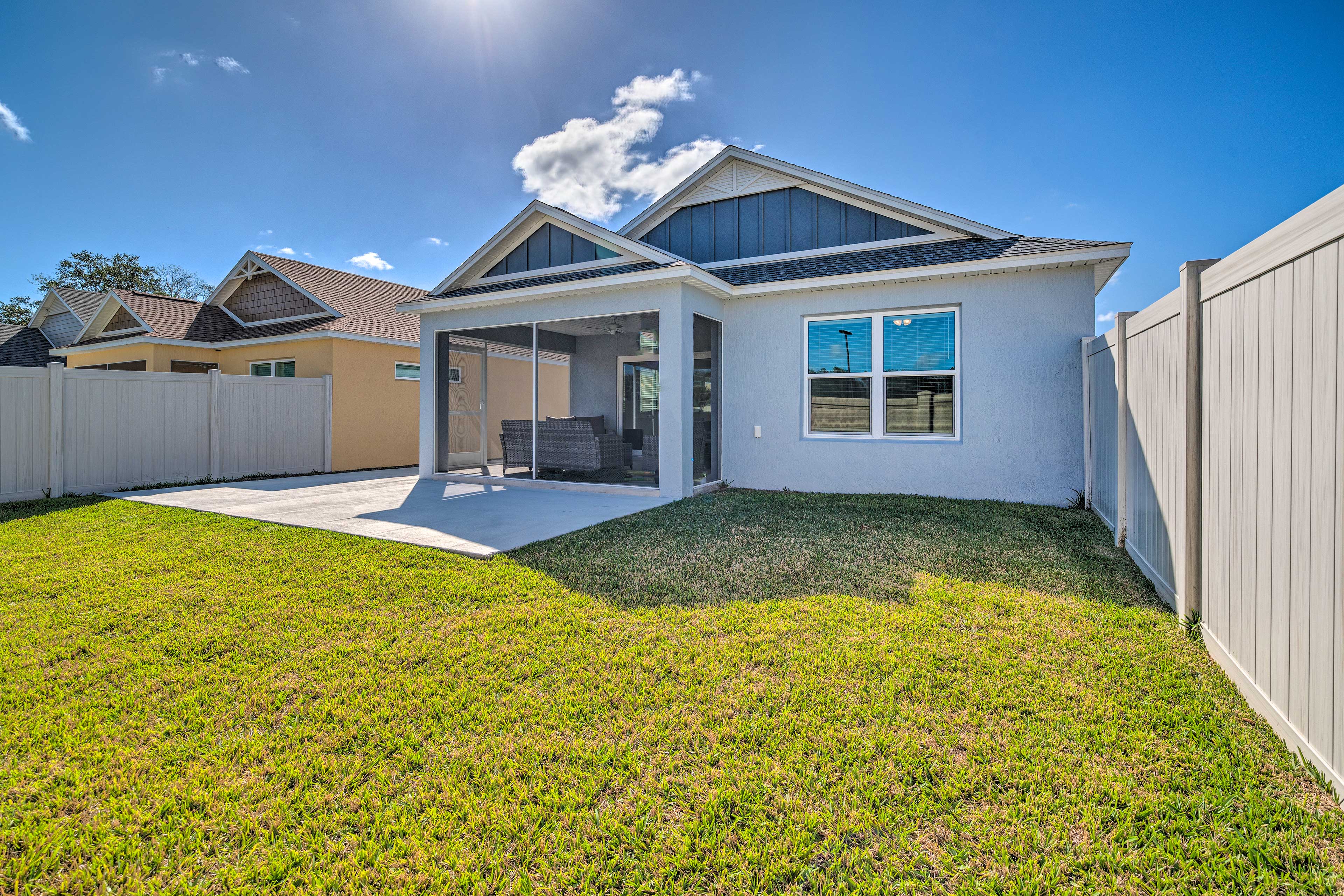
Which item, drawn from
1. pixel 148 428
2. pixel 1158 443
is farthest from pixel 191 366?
pixel 1158 443

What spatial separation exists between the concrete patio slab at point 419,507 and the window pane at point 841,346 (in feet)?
10.2

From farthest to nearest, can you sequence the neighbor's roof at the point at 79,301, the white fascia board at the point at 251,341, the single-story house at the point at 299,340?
the neighbor's roof at the point at 79,301 → the single-story house at the point at 299,340 → the white fascia board at the point at 251,341

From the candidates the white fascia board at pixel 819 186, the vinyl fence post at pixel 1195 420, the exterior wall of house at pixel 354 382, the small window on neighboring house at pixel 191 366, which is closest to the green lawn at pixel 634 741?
the vinyl fence post at pixel 1195 420

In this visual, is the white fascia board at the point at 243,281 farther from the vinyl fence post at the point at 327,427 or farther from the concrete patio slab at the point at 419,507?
the concrete patio slab at the point at 419,507

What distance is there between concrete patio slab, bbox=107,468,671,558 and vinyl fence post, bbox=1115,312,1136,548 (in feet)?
16.1

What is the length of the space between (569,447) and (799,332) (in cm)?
417

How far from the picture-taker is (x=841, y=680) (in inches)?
111

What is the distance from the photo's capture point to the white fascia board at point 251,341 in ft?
40.8

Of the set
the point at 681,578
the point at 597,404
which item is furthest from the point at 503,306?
the point at 681,578

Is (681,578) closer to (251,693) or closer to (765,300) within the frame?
(251,693)

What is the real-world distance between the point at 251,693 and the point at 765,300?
8023mm

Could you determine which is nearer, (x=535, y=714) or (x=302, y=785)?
(x=302, y=785)

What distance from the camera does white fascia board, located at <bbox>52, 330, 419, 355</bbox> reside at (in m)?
12.4

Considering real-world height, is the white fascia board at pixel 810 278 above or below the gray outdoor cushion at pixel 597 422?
above
